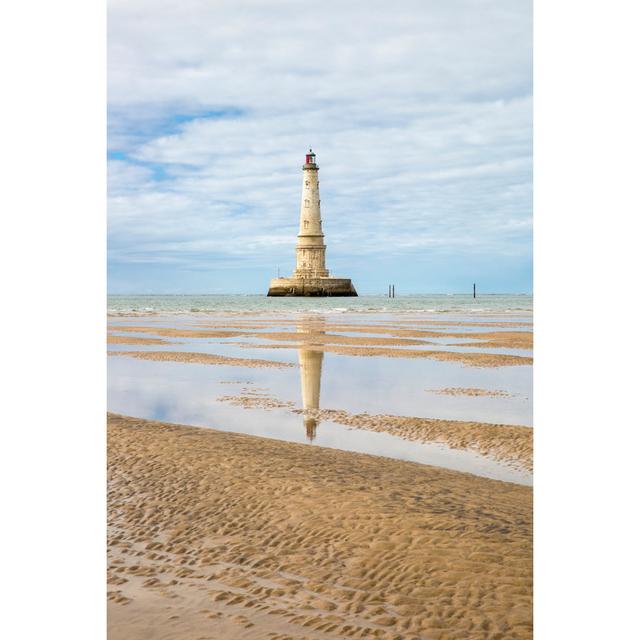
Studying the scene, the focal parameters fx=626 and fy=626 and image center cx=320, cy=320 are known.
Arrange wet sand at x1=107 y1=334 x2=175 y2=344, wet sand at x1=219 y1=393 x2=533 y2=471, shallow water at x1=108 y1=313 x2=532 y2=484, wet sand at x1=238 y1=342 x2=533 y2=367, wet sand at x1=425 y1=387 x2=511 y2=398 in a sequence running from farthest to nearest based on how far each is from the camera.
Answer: wet sand at x1=107 y1=334 x2=175 y2=344 → wet sand at x1=238 y1=342 x2=533 y2=367 → wet sand at x1=425 y1=387 x2=511 y2=398 → shallow water at x1=108 y1=313 x2=532 y2=484 → wet sand at x1=219 y1=393 x2=533 y2=471

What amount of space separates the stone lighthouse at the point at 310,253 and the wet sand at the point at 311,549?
6956 cm

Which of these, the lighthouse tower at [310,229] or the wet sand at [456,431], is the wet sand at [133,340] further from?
the lighthouse tower at [310,229]

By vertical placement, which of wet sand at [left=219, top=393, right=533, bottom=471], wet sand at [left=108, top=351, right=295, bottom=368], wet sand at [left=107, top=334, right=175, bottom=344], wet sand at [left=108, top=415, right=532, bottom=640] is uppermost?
wet sand at [left=107, top=334, right=175, bottom=344]

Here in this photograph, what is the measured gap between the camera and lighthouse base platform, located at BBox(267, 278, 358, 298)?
78500 mm

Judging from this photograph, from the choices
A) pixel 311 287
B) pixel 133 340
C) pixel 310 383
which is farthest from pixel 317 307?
pixel 310 383

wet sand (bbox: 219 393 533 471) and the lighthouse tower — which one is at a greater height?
the lighthouse tower

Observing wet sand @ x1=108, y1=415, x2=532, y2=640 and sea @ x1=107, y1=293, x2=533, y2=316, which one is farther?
sea @ x1=107, y1=293, x2=533, y2=316

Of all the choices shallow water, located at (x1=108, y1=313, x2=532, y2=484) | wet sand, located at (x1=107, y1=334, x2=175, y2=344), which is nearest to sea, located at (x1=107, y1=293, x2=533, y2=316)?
wet sand, located at (x1=107, y1=334, x2=175, y2=344)

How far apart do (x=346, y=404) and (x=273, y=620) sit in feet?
23.1

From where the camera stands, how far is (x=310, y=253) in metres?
77.0

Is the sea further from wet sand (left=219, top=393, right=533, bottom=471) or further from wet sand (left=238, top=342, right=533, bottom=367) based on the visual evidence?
wet sand (left=219, top=393, right=533, bottom=471)
